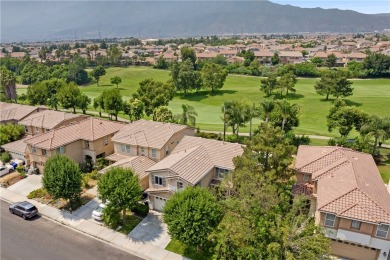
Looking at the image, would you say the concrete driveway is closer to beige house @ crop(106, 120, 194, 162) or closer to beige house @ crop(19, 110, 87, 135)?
beige house @ crop(106, 120, 194, 162)

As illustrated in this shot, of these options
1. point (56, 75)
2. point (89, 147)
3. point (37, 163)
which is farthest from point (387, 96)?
point (56, 75)

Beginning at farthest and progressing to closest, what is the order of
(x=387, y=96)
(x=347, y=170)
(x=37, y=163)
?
(x=387, y=96) → (x=37, y=163) → (x=347, y=170)

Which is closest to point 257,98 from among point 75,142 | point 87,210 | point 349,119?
point 349,119

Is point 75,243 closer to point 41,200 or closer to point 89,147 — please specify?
point 41,200

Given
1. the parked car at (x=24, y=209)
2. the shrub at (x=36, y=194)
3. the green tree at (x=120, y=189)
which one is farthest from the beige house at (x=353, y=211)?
the shrub at (x=36, y=194)

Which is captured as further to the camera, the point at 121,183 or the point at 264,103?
the point at 264,103

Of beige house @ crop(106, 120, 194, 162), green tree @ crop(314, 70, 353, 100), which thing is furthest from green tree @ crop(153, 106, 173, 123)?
green tree @ crop(314, 70, 353, 100)
